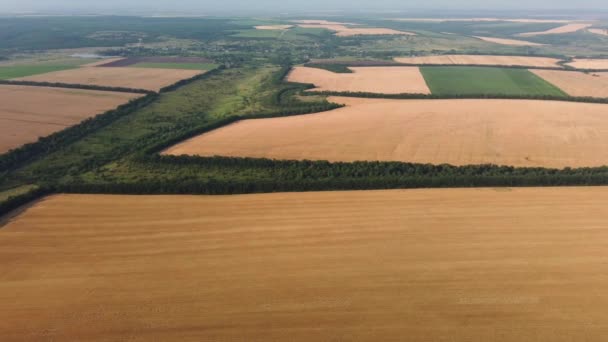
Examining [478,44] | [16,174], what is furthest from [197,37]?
[16,174]

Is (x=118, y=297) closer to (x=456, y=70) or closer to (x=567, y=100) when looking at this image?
(x=567, y=100)

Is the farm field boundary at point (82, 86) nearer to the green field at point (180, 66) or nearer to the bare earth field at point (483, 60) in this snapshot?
the green field at point (180, 66)

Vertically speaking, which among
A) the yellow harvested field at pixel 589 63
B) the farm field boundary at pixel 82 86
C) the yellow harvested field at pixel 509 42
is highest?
the yellow harvested field at pixel 509 42

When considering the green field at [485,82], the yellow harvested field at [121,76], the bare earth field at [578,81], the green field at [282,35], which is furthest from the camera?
the green field at [282,35]

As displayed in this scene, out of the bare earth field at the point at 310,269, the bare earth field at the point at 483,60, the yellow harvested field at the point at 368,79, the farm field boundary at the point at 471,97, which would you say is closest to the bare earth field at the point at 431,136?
the farm field boundary at the point at 471,97

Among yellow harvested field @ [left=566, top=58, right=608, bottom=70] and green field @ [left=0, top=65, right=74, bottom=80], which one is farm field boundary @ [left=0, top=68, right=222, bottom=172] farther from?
yellow harvested field @ [left=566, top=58, right=608, bottom=70]

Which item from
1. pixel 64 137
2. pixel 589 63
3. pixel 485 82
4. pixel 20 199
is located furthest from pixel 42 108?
pixel 589 63
